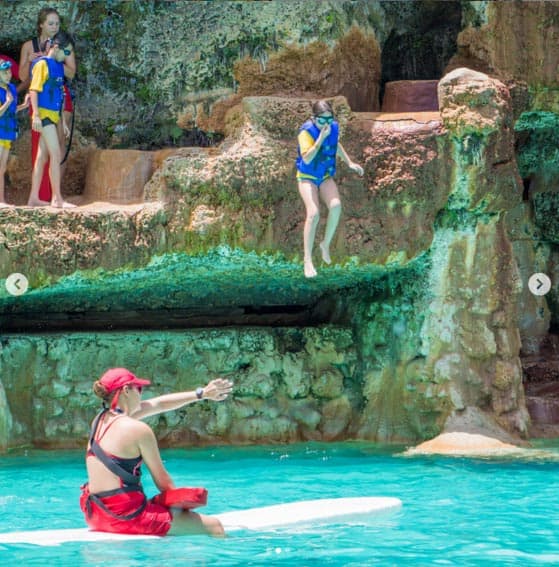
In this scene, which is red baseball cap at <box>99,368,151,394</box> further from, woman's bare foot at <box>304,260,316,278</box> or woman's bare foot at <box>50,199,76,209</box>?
woman's bare foot at <box>50,199,76,209</box>

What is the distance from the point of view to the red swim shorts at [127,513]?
7297 millimetres

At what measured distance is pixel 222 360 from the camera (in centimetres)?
1291

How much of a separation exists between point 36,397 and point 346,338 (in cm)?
321

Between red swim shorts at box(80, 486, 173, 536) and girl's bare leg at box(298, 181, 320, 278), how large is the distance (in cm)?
416

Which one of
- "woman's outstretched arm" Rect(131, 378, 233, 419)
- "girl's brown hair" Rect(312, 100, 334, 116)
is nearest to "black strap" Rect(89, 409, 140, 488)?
"woman's outstretched arm" Rect(131, 378, 233, 419)

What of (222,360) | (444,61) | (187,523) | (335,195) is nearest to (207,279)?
(222,360)

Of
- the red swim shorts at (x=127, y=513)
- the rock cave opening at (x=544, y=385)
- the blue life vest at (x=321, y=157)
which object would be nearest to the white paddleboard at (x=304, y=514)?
the red swim shorts at (x=127, y=513)

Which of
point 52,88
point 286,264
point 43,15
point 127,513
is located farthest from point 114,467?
point 43,15

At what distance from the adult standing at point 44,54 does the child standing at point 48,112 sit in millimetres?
441

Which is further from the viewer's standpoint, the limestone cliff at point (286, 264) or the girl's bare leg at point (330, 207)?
the limestone cliff at point (286, 264)

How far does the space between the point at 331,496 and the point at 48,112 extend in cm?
449

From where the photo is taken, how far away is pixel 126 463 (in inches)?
284

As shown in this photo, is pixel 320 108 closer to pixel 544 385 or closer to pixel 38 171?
pixel 38 171

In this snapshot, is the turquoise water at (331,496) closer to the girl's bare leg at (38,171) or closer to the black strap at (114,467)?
the black strap at (114,467)
